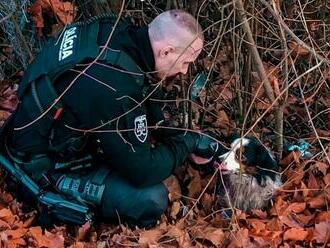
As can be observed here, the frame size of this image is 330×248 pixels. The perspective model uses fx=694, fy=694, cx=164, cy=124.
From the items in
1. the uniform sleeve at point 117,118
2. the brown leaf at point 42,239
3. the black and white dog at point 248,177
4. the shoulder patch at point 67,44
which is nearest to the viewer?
the uniform sleeve at point 117,118

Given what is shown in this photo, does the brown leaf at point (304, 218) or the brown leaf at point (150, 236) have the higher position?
the brown leaf at point (150, 236)

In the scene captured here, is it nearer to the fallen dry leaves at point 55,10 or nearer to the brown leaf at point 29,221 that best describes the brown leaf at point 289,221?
the brown leaf at point 29,221

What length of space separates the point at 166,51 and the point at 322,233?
116 centimetres

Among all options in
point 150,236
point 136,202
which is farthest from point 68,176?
point 150,236

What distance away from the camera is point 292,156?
3758 mm

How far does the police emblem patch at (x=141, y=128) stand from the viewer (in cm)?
319

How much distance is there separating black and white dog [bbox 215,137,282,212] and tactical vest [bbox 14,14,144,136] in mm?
711

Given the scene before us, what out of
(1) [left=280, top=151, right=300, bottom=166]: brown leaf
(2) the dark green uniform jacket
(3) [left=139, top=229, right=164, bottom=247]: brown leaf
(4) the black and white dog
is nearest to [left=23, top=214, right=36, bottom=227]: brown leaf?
(2) the dark green uniform jacket

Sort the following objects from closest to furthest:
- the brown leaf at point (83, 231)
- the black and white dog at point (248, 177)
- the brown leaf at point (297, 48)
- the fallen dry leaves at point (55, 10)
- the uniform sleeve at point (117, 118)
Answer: the uniform sleeve at point (117, 118)
the brown leaf at point (83, 231)
the black and white dog at point (248, 177)
the brown leaf at point (297, 48)
the fallen dry leaves at point (55, 10)

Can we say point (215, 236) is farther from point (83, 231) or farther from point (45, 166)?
point (45, 166)

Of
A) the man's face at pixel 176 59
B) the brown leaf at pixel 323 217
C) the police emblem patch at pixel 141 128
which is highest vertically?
the man's face at pixel 176 59

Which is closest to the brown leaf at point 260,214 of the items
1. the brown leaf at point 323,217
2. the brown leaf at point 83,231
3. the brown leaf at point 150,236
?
the brown leaf at point 323,217

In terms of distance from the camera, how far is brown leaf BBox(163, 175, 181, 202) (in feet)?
12.1

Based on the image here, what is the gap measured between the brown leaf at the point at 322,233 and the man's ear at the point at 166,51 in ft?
3.63
